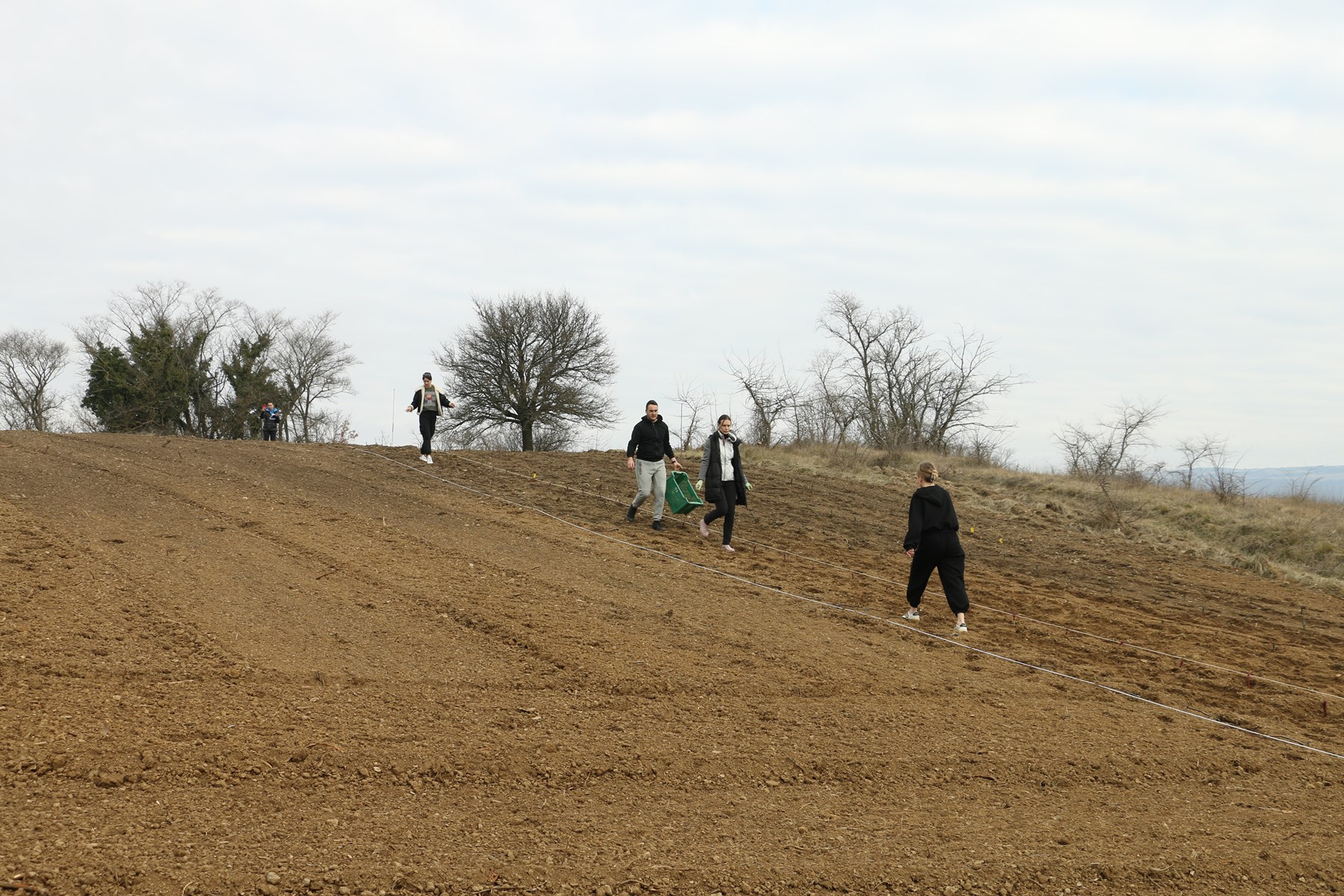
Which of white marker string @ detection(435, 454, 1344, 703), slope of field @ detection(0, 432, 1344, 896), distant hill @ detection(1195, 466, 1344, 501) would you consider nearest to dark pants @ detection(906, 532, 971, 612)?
slope of field @ detection(0, 432, 1344, 896)

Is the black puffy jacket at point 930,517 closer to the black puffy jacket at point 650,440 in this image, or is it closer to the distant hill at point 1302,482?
the black puffy jacket at point 650,440

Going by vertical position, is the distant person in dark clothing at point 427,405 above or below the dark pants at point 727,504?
above

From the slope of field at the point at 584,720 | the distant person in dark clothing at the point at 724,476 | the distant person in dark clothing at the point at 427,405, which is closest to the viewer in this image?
the slope of field at the point at 584,720

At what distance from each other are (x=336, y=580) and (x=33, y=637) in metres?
2.86

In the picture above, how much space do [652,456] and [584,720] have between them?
761cm

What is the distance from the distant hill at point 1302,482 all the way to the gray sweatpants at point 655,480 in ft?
54.2

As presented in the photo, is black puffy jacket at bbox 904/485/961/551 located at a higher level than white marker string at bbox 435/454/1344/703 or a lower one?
higher

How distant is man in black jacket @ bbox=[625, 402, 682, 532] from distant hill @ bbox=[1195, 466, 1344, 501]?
1657 centimetres

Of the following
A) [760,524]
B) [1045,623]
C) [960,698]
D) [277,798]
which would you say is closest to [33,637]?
[277,798]

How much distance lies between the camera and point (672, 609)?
376 inches

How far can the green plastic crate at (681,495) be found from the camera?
45.5ft

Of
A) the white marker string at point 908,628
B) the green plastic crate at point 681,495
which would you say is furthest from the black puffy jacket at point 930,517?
the green plastic crate at point 681,495

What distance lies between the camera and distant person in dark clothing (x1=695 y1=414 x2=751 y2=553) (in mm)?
13164

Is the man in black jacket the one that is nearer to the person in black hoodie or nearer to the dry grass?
the person in black hoodie
